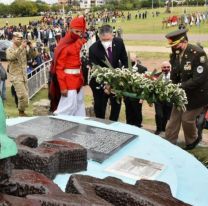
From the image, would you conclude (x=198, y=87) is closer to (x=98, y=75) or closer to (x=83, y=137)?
(x=98, y=75)

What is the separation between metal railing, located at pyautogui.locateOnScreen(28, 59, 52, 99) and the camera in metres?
12.3

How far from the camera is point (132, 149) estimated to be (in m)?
4.43

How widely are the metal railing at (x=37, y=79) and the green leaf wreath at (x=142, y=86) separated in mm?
6475

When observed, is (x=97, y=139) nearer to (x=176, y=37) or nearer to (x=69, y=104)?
(x=69, y=104)

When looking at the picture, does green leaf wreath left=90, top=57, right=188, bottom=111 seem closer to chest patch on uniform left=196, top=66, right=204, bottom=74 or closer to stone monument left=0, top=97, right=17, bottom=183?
chest patch on uniform left=196, top=66, right=204, bottom=74

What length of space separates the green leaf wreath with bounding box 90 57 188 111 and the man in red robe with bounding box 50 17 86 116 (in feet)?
2.28

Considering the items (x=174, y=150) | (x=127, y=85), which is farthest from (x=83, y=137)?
(x=127, y=85)

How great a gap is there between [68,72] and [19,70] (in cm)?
279

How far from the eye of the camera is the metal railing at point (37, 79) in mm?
12296

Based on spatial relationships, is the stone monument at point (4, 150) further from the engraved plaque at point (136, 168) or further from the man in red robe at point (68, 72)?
the man in red robe at point (68, 72)

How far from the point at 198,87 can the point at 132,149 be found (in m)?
2.22

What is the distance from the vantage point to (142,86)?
550cm

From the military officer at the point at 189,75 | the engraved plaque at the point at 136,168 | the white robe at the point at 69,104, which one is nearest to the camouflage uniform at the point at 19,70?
the white robe at the point at 69,104

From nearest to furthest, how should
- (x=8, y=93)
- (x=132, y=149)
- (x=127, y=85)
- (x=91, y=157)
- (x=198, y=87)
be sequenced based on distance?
(x=91, y=157) → (x=132, y=149) → (x=127, y=85) → (x=198, y=87) → (x=8, y=93)
